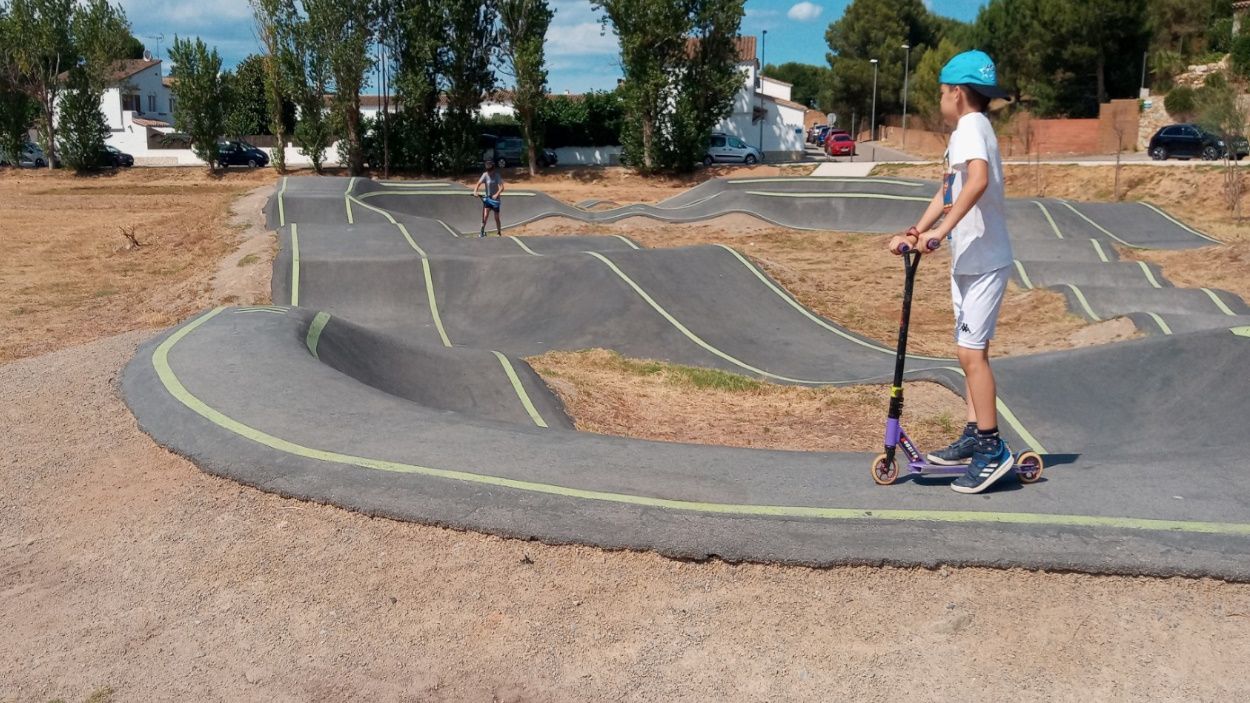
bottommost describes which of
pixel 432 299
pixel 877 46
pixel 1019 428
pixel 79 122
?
pixel 1019 428

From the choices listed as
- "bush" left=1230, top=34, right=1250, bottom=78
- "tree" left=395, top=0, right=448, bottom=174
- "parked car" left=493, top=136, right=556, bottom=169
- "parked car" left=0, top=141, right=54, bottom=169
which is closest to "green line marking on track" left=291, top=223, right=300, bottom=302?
"tree" left=395, top=0, right=448, bottom=174

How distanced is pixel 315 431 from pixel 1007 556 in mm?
3926

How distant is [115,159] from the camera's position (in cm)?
5072

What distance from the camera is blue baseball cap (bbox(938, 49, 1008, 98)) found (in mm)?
4543

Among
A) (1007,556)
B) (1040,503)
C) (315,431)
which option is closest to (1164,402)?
(1040,503)

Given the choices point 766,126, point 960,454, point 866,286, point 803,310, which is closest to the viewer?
point 960,454

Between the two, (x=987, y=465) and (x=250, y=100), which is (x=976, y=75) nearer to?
(x=987, y=465)

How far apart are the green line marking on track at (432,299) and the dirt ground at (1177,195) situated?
14.2m

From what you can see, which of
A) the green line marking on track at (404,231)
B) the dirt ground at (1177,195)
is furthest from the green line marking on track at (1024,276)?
the green line marking on track at (404,231)

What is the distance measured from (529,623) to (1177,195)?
35.2 metres

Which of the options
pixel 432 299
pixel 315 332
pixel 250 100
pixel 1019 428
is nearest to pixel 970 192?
pixel 1019 428

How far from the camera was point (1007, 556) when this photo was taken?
4164 mm

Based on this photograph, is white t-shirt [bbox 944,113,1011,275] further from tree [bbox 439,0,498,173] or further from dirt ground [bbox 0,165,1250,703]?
tree [bbox 439,0,498,173]

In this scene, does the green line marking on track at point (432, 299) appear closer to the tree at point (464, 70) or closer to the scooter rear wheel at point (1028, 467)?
the scooter rear wheel at point (1028, 467)
